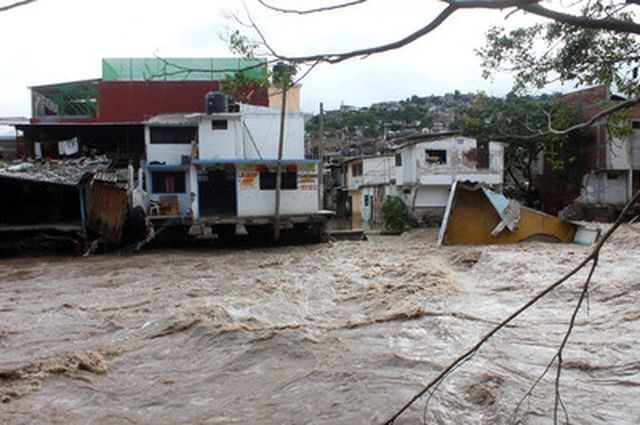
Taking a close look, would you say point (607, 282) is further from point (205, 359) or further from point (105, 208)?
point (105, 208)

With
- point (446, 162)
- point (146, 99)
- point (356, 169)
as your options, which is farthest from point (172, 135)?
point (356, 169)

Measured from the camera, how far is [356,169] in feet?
131

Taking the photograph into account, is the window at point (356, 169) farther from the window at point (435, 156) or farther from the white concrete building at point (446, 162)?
the window at point (435, 156)

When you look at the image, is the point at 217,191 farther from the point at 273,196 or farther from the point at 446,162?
the point at 446,162

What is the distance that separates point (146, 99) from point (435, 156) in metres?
14.4

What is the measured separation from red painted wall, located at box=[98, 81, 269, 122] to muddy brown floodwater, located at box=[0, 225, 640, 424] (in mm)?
14064

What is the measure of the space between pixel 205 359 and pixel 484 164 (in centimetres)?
2496

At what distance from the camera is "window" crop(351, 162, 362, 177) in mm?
39031

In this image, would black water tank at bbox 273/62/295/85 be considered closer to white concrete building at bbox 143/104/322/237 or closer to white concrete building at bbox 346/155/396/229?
white concrete building at bbox 143/104/322/237

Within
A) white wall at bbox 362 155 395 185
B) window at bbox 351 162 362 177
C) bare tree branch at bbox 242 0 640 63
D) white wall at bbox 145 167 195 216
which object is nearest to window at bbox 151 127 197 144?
white wall at bbox 145 167 195 216

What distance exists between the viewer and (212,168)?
21.7 metres

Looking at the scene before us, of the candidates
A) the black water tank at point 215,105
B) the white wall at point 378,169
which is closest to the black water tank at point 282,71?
the black water tank at point 215,105

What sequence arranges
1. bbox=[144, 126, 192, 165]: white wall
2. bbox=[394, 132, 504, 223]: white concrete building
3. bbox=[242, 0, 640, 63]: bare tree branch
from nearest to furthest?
bbox=[242, 0, 640, 63]: bare tree branch → bbox=[144, 126, 192, 165]: white wall → bbox=[394, 132, 504, 223]: white concrete building

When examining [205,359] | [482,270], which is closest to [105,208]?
[482,270]
